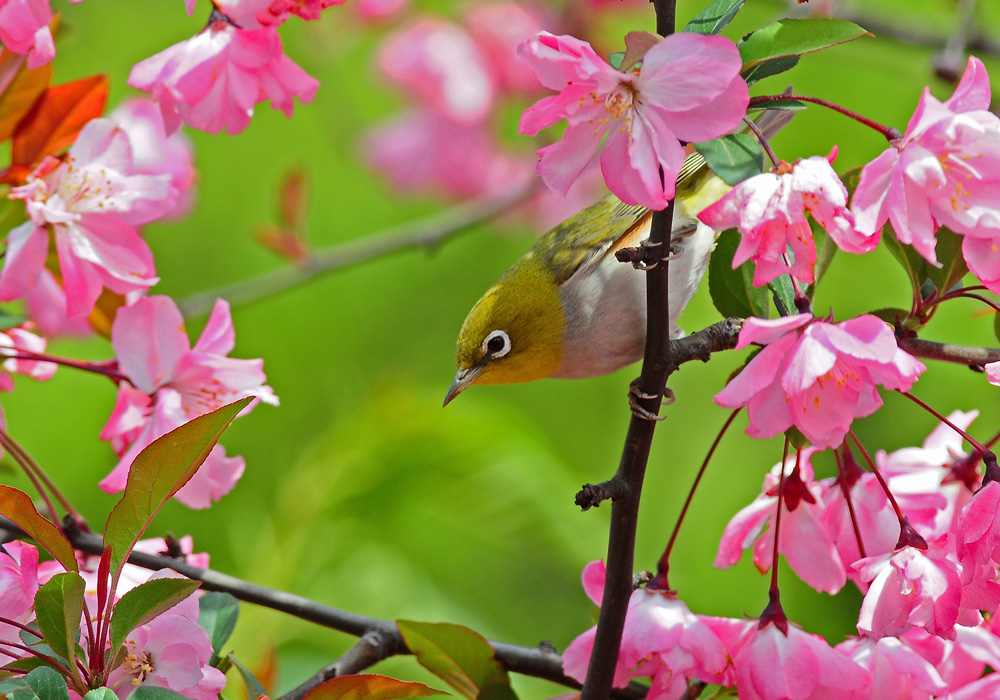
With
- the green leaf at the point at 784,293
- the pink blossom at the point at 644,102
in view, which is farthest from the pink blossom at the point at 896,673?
the pink blossom at the point at 644,102

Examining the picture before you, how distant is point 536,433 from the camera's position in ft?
7.55

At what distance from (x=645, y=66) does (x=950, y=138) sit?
195 millimetres

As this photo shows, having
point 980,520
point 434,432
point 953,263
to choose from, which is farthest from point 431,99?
point 980,520

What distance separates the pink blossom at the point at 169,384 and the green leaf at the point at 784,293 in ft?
1.34

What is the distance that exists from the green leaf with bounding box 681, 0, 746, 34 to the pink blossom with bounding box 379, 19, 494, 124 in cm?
163

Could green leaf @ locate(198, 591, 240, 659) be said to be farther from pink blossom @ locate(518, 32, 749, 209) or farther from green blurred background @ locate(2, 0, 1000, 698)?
pink blossom @ locate(518, 32, 749, 209)

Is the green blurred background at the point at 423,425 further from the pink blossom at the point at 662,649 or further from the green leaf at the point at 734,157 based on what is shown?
the green leaf at the point at 734,157

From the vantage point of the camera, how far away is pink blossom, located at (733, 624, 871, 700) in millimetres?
631

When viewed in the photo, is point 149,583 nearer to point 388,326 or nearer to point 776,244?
point 776,244

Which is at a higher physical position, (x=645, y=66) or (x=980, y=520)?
(x=645, y=66)

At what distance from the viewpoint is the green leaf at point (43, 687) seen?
1.69 ft

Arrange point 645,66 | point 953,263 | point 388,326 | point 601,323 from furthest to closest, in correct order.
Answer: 1. point 388,326
2. point 601,323
3. point 953,263
4. point 645,66

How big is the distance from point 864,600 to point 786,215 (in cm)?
26

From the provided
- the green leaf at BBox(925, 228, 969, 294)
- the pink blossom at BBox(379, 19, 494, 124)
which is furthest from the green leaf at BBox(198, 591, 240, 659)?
the pink blossom at BBox(379, 19, 494, 124)
